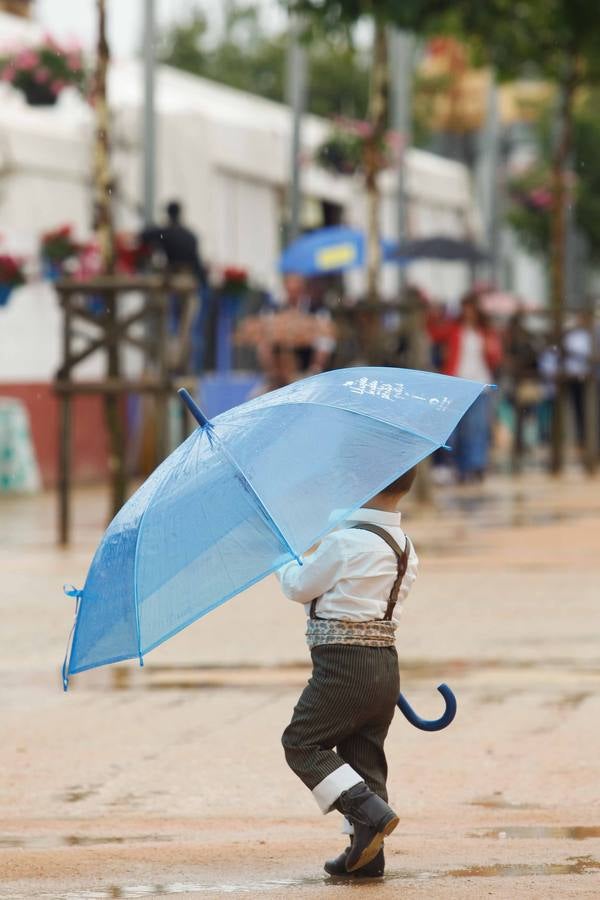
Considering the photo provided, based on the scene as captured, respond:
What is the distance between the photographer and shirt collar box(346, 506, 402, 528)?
5.39 m

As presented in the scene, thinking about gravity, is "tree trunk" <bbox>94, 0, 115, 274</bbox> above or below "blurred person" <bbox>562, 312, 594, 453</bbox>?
above

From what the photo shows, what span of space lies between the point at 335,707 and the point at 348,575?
331mm

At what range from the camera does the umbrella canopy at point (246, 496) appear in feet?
16.6

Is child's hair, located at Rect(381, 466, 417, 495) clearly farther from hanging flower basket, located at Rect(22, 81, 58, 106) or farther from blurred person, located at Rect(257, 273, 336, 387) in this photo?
hanging flower basket, located at Rect(22, 81, 58, 106)

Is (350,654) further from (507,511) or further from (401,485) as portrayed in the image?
(507,511)

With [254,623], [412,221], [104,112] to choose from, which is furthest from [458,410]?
[412,221]

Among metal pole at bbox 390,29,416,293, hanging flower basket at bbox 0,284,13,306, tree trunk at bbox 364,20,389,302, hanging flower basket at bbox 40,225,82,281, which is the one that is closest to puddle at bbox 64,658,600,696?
hanging flower basket at bbox 0,284,13,306

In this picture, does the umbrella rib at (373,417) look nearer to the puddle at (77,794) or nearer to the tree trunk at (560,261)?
the puddle at (77,794)

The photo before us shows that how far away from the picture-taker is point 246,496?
5.11 m

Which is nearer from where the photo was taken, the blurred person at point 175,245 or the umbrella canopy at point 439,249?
the blurred person at point 175,245

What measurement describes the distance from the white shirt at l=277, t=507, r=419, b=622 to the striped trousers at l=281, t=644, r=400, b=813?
10 centimetres

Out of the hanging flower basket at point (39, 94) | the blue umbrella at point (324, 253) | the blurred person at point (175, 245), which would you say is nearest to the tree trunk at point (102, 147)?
the blurred person at point (175, 245)

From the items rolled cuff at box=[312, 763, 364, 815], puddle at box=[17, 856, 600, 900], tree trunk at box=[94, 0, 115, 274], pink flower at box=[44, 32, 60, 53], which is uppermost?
pink flower at box=[44, 32, 60, 53]

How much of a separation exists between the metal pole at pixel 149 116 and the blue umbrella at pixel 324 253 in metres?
2.42
